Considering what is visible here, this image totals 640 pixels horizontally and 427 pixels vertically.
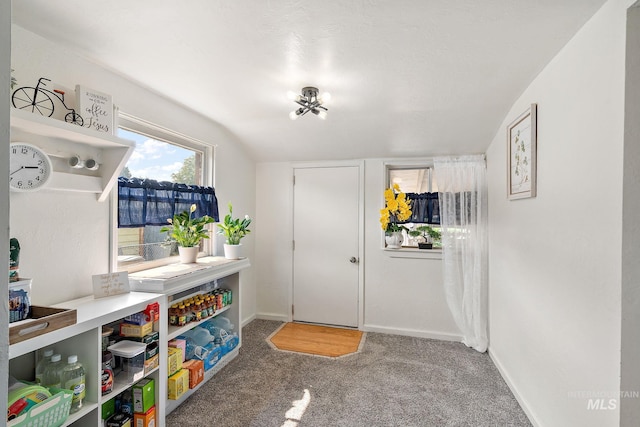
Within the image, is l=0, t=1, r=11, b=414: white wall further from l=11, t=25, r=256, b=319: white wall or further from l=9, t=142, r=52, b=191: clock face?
l=11, t=25, r=256, b=319: white wall

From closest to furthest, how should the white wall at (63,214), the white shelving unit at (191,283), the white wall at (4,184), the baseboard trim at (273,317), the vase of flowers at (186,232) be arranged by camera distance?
1. the white wall at (4,184)
2. the white wall at (63,214)
3. the white shelving unit at (191,283)
4. the vase of flowers at (186,232)
5. the baseboard trim at (273,317)

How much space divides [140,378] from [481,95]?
113 inches

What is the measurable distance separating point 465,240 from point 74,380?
10.1 ft

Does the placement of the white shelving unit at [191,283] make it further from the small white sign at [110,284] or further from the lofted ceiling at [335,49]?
the lofted ceiling at [335,49]

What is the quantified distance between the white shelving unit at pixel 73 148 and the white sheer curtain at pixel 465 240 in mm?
2740

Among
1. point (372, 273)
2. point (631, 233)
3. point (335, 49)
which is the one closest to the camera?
point (631, 233)

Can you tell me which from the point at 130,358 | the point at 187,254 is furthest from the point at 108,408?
the point at 187,254

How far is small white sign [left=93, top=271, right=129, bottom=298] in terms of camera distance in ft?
5.64

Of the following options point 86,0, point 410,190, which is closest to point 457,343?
point 410,190

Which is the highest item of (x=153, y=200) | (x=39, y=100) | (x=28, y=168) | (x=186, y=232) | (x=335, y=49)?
(x=335, y=49)

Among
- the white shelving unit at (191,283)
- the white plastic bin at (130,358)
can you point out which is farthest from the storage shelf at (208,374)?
the white plastic bin at (130,358)

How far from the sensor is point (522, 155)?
82.7 inches

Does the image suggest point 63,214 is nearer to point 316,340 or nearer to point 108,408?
point 108,408

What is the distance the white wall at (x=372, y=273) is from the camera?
10.8ft
